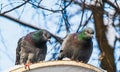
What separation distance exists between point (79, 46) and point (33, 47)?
707 millimetres

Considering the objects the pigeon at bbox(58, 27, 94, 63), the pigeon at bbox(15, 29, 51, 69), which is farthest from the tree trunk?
the pigeon at bbox(15, 29, 51, 69)

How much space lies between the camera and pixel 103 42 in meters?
7.33

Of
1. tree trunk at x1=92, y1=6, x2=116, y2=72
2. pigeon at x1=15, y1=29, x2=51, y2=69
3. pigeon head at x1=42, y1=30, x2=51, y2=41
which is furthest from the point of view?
tree trunk at x1=92, y1=6, x2=116, y2=72

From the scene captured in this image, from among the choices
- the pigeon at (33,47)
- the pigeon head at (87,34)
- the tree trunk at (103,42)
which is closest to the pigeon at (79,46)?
the pigeon head at (87,34)

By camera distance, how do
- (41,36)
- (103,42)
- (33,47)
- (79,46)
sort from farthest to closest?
(103,42)
(79,46)
(33,47)
(41,36)

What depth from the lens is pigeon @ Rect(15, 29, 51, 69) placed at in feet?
19.9

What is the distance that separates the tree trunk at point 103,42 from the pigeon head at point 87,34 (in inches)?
21.2

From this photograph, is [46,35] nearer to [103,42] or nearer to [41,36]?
[41,36]

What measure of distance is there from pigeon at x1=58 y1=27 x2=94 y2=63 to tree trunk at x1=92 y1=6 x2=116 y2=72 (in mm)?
484

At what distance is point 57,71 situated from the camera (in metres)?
3.77

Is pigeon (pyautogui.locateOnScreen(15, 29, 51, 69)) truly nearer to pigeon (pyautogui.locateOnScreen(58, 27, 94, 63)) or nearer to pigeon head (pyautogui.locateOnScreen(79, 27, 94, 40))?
pigeon (pyautogui.locateOnScreen(58, 27, 94, 63))

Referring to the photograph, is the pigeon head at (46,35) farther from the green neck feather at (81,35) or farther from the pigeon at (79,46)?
the green neck feather at (81,35)

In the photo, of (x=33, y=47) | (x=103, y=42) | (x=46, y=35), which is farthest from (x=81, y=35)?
(x=103, y=42)

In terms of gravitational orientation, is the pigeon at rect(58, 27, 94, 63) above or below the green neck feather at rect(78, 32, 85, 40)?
below
